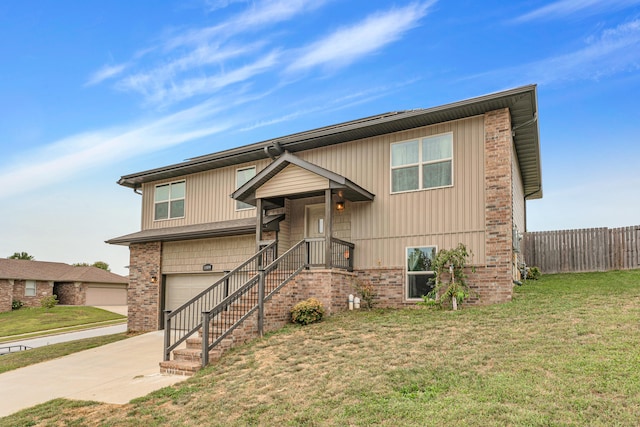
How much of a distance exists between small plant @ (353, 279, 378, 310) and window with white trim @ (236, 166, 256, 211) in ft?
16.5

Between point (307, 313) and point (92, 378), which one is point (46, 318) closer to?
point (92, 378)

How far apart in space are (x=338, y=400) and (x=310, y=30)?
41.4 feet

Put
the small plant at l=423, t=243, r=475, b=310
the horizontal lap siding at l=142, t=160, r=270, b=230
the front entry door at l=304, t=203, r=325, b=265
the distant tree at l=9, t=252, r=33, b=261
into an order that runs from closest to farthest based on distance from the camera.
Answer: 1. the small plant at l=423, t=243, r=475, b=310
2. the front entry door at l=304, t=203, r=325, b=265
3. the horizontal lap siding at l=142, t=160, r=270, b=230
4. the distant tree at l=9, t=252, r=33, b=261

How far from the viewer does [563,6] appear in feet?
42.0

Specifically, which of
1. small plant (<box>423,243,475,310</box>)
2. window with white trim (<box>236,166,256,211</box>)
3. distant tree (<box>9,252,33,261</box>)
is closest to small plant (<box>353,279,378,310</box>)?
small plant (<box>423,243,475,310</box>)

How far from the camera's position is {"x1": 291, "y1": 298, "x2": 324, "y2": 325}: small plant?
11.1m

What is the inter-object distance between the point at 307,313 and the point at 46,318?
88.9ft

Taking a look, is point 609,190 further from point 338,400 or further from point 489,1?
point 338,400

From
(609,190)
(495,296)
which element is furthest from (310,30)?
(609,190)

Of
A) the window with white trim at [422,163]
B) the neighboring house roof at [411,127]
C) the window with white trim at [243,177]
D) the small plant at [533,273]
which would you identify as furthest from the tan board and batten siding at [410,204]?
the small plant at [533,273]

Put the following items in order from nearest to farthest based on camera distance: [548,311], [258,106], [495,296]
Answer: [548,311] < [495,296] < [258,106]

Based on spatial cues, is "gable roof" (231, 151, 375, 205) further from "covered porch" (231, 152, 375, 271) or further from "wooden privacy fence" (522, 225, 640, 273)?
"wooden privacy fence" (522, 225, 640, 273)

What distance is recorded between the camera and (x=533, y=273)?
16.5 meters

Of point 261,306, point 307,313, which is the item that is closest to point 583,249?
point 307,313
